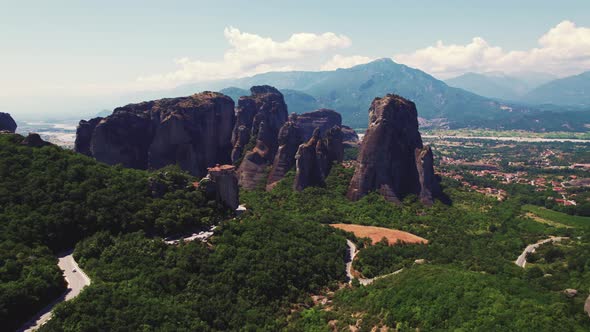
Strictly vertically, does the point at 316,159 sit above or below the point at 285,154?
below

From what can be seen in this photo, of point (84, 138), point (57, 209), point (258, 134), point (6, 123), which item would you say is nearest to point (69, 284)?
point (57, 209)

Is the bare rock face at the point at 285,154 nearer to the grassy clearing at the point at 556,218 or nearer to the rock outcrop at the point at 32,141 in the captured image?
the rock outcrop at the point at 32,141

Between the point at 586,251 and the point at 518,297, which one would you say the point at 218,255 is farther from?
the point at 586,251

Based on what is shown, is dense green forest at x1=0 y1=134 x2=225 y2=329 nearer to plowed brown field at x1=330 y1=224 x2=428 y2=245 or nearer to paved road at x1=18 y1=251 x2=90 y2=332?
paved road at x1=18 y1=251 x2=90 y2=332

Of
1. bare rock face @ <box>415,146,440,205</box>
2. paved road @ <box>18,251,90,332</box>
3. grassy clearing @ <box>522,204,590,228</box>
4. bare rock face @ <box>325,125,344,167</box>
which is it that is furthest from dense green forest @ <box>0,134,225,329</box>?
Answer: grassy clearing @ <box>522,204,590,228</box>

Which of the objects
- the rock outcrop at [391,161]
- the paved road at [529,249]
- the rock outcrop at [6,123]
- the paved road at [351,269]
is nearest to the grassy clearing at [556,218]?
the paved road at [529,249]

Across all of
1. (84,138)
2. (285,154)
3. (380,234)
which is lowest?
(380,234)

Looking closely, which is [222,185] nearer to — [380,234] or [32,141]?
[32,141]

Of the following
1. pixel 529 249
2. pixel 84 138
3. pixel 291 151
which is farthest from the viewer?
pixel 291 151
